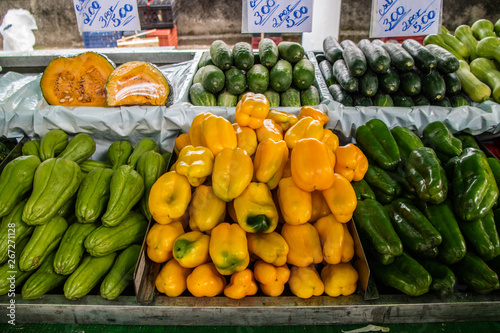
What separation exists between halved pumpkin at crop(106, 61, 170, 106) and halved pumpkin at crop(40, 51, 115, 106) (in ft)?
0.58

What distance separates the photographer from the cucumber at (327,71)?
2707 mm

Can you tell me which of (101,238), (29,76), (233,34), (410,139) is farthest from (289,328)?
(233,34)

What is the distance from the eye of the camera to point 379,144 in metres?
1.88

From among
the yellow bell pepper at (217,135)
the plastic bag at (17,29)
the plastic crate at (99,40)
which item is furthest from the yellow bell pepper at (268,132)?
the plastic bag at (17,29)

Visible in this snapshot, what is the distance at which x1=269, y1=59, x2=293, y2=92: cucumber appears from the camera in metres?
2.49

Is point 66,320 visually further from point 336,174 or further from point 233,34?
point 233,34

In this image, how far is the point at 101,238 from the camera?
1.55m

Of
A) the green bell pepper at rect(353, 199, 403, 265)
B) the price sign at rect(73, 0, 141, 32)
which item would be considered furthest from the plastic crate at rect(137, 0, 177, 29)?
the green bell pepper at rect(353, 199, 403, 265)

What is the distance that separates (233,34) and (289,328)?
6.15 metres

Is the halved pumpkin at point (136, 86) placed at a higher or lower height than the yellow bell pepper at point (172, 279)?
higher

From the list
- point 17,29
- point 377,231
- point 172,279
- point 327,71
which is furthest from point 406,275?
point 17,29

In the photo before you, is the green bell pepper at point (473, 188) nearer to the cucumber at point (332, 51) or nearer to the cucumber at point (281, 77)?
the cucumber at point (281, 77)

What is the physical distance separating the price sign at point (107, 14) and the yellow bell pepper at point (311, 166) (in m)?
2.05

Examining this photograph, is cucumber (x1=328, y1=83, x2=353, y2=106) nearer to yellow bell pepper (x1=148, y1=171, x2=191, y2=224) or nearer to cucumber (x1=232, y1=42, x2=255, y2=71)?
cucumber (x1=232, y1=42, x2=255, y2=71)
